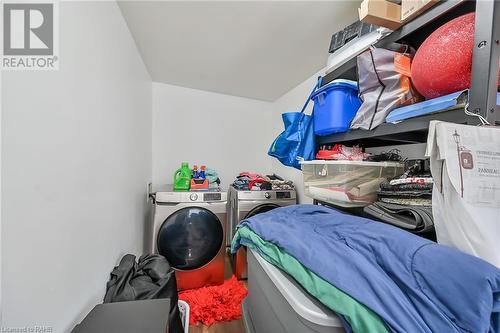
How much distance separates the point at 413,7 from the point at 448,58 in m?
0.25

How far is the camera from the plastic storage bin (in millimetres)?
958

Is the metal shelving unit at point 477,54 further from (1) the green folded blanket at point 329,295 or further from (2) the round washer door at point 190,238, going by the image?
(2) the round washer door at point 190,238

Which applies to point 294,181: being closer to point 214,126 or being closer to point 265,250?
point 214,126

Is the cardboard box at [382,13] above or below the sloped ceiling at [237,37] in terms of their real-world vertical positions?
below

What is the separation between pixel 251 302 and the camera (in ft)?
3.63

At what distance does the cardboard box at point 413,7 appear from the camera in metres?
0.70

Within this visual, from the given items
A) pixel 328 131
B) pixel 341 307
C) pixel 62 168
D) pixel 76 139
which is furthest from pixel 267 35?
pixel 341 307

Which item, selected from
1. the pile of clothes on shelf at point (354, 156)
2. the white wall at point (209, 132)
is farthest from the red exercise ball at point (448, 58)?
the white wall at point (209, 132)

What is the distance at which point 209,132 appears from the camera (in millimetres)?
2783

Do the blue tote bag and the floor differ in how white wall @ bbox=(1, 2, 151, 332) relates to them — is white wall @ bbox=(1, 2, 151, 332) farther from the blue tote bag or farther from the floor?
the blue tote bag

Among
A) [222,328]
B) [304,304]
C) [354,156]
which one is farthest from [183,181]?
[304,304]

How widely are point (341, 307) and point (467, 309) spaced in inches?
9.0

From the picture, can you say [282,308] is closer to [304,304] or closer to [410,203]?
[304,304]

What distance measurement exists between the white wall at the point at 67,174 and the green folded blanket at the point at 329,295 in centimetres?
75
